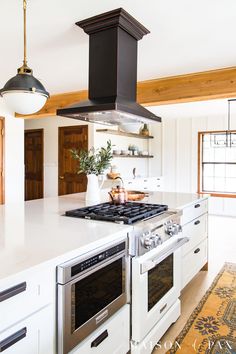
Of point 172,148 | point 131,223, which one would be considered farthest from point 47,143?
point 131,223

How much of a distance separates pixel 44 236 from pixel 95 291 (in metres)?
0.40

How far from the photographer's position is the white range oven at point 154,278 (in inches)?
72.1

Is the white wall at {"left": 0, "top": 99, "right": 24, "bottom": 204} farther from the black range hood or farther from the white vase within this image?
the black range hood

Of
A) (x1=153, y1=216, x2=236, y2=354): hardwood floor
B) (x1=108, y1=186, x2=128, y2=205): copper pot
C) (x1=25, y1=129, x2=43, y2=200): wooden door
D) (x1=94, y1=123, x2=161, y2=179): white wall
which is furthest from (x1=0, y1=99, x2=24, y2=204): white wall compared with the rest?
(x1=153, y1=216, x2=236, y2=354): hardwood floor

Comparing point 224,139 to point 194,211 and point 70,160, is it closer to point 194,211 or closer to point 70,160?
point 70,160

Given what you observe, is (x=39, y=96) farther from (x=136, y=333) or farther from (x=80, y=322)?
(x=136, y=333)

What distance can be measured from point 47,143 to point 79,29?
472 cm

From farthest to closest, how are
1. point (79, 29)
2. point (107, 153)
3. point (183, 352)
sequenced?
point (107, 153) → point (79, 29) → point (183, 352)

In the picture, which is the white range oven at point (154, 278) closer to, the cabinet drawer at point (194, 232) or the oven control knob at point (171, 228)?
the oven control knob at point (171, 228)

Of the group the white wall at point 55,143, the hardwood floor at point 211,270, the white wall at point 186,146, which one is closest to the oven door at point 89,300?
the hardwood floor at point 211,270

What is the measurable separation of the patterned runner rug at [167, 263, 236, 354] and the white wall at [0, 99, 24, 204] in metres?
3.70

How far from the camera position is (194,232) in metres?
3.00

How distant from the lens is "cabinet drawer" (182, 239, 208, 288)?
2.78 metres

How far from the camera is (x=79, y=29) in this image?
2.41 metres
